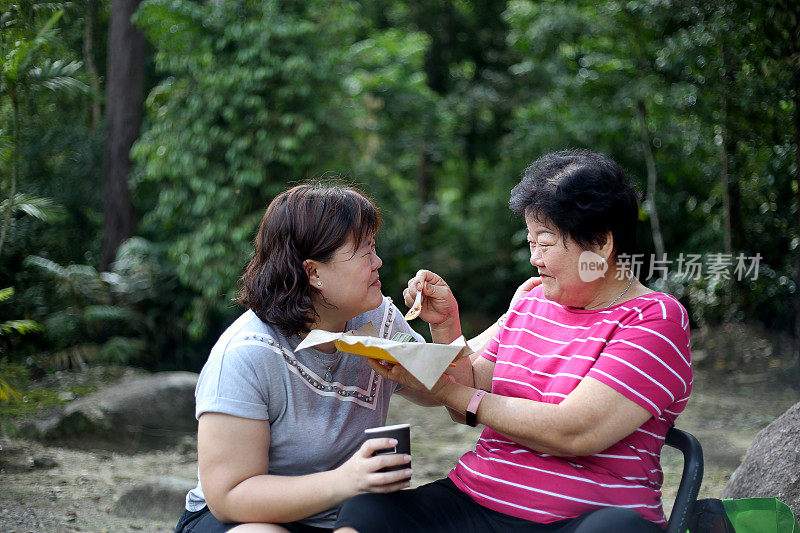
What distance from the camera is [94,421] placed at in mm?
5281

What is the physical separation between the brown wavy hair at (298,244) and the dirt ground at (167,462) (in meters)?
2.16

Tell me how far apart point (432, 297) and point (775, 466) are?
1531mm

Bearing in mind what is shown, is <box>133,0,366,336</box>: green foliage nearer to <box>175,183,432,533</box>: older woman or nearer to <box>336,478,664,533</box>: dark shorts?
<box>175,183,432,533</box>: older woman

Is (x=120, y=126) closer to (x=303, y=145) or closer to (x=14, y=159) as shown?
(x=303, y=145)

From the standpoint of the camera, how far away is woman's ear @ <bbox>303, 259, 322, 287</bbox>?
211 centimetres

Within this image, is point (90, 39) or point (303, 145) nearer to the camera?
point (303, 145)

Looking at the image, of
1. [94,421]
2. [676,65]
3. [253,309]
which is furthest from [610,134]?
[253,309]

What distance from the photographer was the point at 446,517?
197cm

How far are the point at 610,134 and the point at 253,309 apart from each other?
7.41 metres

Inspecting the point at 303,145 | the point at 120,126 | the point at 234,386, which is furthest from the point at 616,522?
the point at 120,126

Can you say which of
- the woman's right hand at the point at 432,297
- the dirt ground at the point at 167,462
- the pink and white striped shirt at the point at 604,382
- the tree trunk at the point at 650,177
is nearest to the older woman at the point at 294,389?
the woman's right hand at the point at 432,297

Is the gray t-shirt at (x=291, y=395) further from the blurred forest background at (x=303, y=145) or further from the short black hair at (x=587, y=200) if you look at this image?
the blurred forest background at (x=303, y=145)

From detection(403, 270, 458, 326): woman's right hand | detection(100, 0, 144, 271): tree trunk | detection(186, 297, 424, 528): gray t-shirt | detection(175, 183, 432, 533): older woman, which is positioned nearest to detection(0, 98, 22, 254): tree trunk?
detection(175, 183, 432, 533): older woman

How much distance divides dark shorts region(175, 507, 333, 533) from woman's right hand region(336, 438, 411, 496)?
0.92 ft
